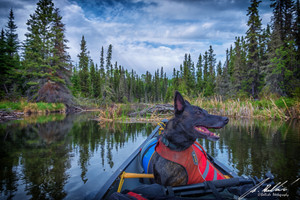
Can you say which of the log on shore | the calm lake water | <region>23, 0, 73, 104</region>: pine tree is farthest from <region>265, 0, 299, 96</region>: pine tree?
<region>23, 0, 73, 104</region>: pine tree

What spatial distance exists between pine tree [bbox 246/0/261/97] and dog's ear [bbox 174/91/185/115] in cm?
2890

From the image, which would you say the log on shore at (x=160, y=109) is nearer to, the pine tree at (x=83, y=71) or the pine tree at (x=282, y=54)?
the pine tree at (x=282, y=54)

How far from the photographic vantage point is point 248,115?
14805mm

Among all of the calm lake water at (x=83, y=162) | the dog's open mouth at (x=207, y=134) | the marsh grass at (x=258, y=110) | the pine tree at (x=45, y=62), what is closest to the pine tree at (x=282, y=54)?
the marsh grass at (x=258, y=110)

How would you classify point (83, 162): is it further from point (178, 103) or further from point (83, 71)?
point (83, 71)

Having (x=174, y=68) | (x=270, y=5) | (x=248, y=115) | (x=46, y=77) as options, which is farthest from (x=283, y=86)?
(x=174, y=68)

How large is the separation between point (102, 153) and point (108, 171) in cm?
139

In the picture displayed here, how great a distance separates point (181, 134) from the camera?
218 cm

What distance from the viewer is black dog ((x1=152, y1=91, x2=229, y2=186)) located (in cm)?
208

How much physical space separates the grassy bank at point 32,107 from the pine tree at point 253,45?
30.3 meters

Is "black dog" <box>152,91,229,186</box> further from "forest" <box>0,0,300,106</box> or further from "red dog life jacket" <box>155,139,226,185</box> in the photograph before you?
"forest" <box>0,0,300,106</box>

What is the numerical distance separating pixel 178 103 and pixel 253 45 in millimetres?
30167

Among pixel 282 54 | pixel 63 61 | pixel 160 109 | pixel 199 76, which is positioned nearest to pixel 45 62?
pixel 63 61

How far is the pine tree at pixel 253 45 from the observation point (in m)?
25.2
